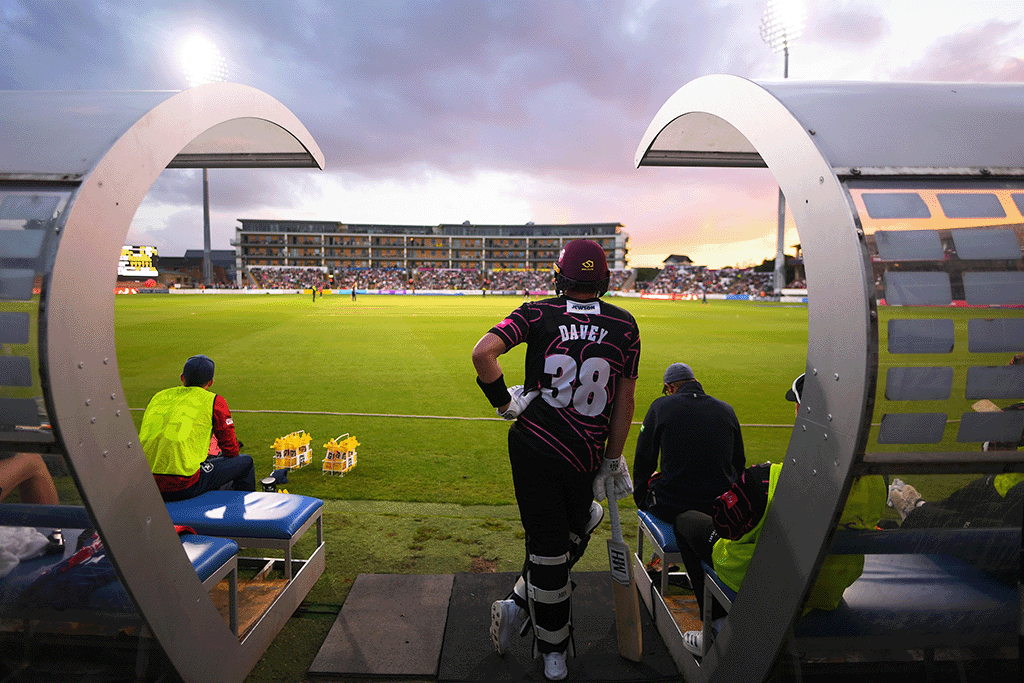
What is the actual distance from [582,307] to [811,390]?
1036 millimetres

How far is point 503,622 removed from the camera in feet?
9.45

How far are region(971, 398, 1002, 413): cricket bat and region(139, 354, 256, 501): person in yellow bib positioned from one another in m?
3.98

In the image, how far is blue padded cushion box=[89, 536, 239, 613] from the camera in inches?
83.8

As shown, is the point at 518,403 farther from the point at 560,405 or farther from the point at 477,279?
the point at 477,279

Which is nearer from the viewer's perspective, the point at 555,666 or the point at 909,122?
the point at 909,122

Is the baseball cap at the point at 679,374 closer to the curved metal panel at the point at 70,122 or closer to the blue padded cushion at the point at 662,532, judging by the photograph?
the blue padded cushion at the point at 662,532

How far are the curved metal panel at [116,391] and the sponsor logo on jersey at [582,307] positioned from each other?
182cm

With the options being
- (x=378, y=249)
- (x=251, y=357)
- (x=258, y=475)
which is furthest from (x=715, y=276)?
(x=258, y=475)

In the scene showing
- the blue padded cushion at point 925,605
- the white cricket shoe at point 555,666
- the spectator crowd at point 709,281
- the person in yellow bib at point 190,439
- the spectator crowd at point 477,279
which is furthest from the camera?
the spectator crowd at point 477,279

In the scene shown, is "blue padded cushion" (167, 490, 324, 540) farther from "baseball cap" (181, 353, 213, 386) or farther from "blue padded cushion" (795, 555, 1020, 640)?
"blue padded cushion" (795, 555, 1020, 640)

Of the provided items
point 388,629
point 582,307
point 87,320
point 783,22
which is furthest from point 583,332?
point 783,22

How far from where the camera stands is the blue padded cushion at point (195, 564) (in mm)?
2129

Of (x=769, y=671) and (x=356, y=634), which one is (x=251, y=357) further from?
(x=769, y=671)

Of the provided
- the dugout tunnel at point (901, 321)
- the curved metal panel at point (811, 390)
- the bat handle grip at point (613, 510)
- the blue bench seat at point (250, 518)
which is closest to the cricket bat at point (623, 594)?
the bat handle grip at point (613, 510)
